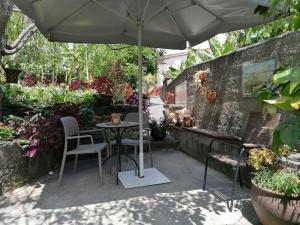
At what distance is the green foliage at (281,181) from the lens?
2633mm

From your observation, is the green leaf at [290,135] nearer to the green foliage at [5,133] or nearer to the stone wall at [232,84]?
the stone wall at [232,84]

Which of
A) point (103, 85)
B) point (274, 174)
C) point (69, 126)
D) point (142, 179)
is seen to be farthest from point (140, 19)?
point (103, 85)

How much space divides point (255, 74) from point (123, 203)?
2.80m

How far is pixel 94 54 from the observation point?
12.4 meters

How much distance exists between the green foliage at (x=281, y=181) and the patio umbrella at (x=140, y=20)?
184 cm

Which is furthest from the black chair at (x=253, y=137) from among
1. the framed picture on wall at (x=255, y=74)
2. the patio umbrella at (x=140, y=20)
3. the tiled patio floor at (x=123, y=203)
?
the patio umbrella at (x=140, y=20)

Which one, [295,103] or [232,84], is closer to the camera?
[295,103]

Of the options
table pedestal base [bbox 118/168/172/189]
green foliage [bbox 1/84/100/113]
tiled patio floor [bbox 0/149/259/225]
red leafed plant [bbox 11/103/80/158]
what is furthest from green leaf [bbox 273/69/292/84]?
green foliage [bbox 1/84/100/113]

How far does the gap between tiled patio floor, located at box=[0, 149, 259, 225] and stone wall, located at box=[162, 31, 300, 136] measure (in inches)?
43.9

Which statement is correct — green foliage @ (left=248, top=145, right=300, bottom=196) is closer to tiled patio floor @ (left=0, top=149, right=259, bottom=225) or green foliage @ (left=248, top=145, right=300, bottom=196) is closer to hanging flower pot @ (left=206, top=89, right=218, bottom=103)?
tiled patio floor @ (left=0, top=149, right=259, bottom=225)

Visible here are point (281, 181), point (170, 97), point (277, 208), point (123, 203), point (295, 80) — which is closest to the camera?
Result: point (295, 80)

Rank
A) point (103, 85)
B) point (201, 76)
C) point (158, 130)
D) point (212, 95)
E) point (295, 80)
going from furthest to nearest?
1. point (103, 85)
2. point (158, 130)
3. point (201, 76)
4. point (212, 95)
5. point (295, 80)

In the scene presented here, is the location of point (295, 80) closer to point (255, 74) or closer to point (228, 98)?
point (255, 74)

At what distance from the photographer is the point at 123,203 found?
3.61 metres
